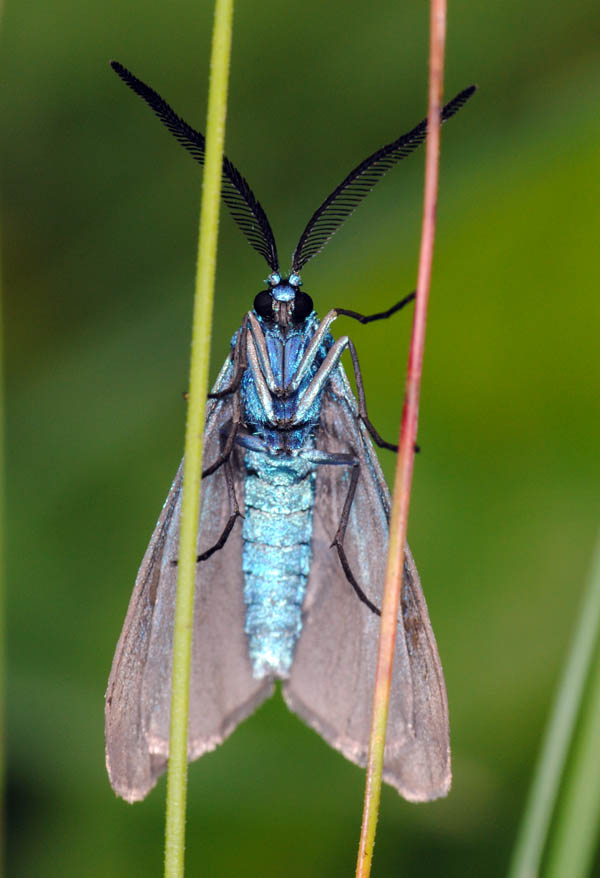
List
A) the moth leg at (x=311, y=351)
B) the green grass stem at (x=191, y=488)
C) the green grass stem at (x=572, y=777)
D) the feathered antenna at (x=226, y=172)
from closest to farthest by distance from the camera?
the green grass stem at (x=191, y=488) → the green grass stem at (x=572, y=777) → the feathered antenna at (x=226, y=172) → the moth leg at (x=311, y=351)

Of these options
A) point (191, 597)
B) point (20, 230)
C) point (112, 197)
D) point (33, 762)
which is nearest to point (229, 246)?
point (112, 197)

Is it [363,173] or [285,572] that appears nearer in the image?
[363,173]

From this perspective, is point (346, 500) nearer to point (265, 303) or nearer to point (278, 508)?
point (278, 508)

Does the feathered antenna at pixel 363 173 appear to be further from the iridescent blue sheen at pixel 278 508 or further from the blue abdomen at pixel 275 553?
the blue abdomen at pixel 275 553

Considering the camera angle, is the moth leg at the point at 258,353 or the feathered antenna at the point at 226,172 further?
the moth leg at the point at 258,353

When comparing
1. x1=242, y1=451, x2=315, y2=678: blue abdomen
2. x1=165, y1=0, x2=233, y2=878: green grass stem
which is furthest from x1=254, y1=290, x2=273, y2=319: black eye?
x1=165, y1=0, x2=233, y2=878: green grass stem

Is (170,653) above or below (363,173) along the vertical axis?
below

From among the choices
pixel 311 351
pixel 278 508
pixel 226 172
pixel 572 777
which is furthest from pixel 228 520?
pixel 572 777

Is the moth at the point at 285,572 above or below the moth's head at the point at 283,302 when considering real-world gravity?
below

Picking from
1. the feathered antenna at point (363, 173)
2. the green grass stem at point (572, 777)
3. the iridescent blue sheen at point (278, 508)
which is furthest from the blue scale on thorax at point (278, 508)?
the green grass stem at point (572, 777)
